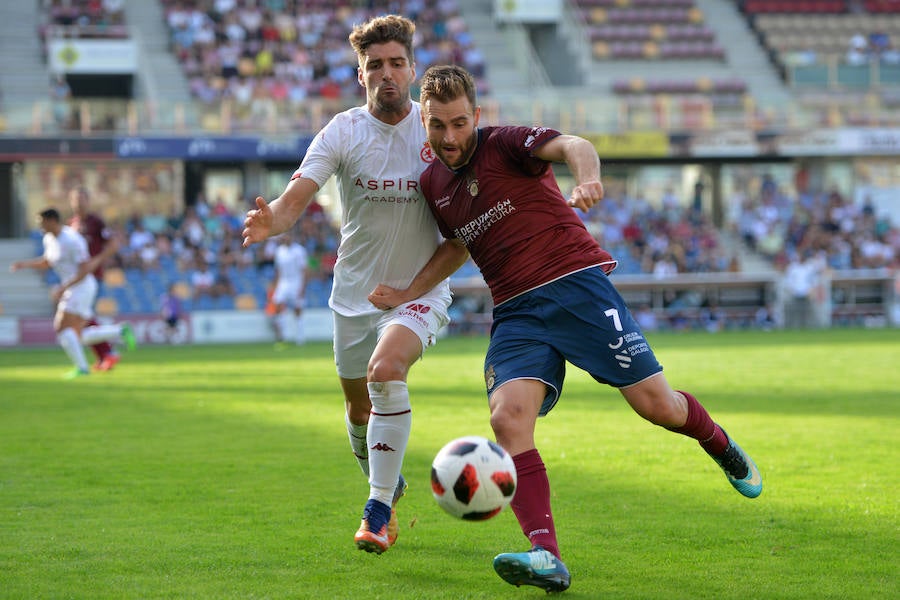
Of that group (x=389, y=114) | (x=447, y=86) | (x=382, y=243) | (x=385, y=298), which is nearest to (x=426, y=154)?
(x=389, y=114)

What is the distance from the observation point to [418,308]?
20.2ft

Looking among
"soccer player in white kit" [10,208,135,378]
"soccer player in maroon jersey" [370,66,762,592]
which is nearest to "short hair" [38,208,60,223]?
"soccer player in white kit" [10,208,135,378]

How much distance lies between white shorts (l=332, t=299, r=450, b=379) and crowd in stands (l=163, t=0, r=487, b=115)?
93.6 ft

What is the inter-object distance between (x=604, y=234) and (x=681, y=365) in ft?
56.9

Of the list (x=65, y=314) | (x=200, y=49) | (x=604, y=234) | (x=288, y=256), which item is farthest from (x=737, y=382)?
(x=200, y=49)

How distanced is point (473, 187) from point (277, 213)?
94 centimetres

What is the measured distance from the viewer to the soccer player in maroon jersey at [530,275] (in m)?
5.33

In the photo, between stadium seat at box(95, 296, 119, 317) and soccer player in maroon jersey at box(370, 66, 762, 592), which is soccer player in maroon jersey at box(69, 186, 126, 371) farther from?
soccer player in maroon jersey at box(370, 66, 762, 592)

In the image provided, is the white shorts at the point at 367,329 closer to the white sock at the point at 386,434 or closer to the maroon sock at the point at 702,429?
the white sock at the point at 386,434

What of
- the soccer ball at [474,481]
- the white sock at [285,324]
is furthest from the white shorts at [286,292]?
the soccer ball at [474,481]

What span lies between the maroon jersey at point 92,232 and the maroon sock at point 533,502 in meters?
13.0

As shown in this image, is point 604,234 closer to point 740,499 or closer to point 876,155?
point 876,155

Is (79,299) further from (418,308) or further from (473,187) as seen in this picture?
(473,187)

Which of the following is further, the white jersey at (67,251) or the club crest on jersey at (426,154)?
the white jersey at (67,251)
